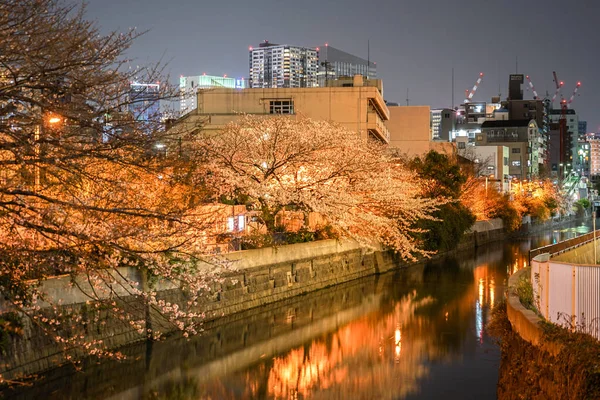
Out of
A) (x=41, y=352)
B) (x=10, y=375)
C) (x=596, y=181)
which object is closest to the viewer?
(x=10, y=375)

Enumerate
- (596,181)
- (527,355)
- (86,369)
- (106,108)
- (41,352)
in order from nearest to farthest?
1. (106,108)
2. (527,355)
3. (41,352)
4. (86,369)
5. (596,181)

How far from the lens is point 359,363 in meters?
19.7

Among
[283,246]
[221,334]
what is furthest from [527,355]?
[283,246]

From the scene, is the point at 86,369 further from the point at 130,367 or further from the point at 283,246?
the point at 283,246

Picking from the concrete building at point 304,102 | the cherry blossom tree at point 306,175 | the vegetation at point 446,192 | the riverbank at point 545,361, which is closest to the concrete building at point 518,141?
the concrete building at point 304,102

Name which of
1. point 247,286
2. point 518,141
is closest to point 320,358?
point 247,286

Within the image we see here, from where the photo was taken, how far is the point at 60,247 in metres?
9.45

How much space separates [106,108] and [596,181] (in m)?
195

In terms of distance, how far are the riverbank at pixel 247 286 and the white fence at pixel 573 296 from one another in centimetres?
1031

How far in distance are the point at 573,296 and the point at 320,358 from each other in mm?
9502

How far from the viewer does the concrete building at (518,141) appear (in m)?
114

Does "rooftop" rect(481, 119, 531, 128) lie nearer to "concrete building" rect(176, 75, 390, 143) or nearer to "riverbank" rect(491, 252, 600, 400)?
"concrete building" rect(176, 75, 390, 143)

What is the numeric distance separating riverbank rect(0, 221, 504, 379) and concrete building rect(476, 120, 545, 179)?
7880 cm

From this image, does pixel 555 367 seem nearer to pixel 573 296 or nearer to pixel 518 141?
pixel 573 296
